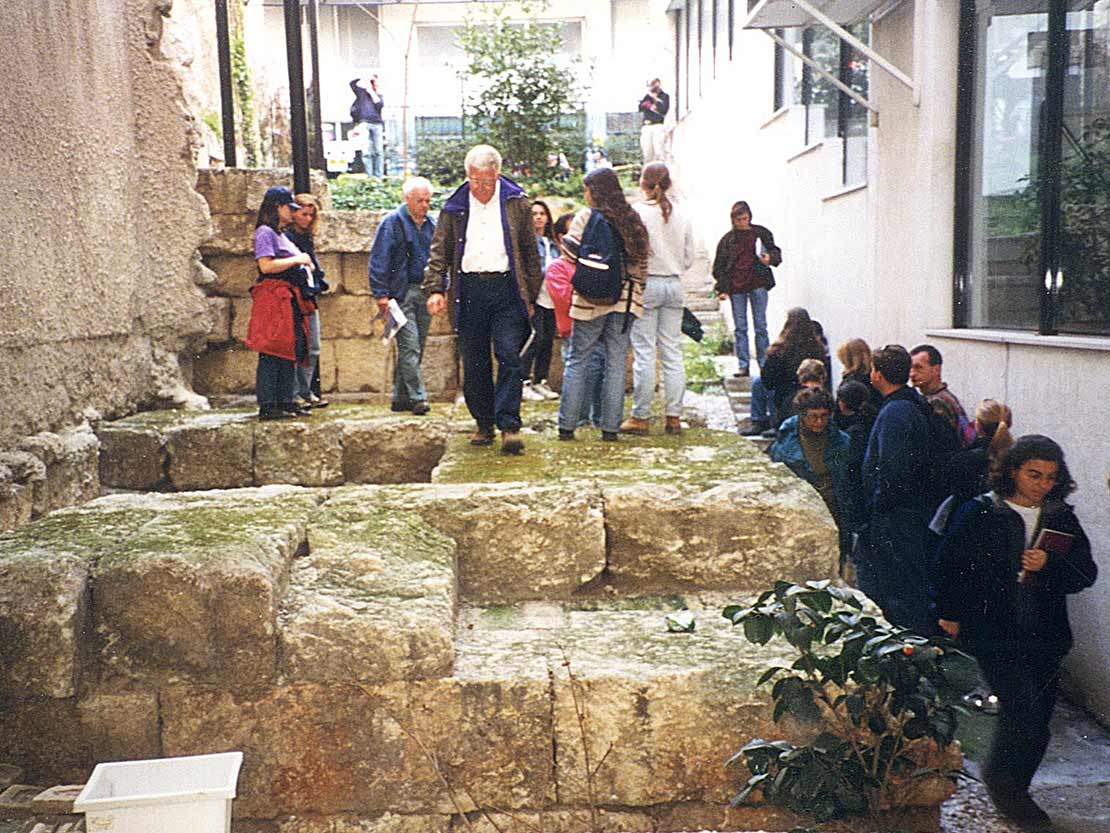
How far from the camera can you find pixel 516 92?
17406mm

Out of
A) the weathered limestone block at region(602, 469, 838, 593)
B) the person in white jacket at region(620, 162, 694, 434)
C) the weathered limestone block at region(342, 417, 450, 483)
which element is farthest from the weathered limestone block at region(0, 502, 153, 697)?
the person in white jacket at region(620, 162, 694, 434)

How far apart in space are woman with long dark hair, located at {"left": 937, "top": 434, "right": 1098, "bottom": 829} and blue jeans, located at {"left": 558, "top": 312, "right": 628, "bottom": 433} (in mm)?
2617

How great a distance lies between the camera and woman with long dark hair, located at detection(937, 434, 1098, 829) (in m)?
3.85

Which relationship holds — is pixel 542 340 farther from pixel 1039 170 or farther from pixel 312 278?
pixel 1039 170

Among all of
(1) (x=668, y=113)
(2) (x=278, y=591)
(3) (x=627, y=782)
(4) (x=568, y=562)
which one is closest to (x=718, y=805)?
(3) (x=627, y=782)

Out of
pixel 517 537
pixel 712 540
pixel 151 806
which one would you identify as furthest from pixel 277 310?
pixel 151 806

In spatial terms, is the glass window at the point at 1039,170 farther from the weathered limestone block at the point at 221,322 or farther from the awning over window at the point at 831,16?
the weathered limestone block at the point at 221,322

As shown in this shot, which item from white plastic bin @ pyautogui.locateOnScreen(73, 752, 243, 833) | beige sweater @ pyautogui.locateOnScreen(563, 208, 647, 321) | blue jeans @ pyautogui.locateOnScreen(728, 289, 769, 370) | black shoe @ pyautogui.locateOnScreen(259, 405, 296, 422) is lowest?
white plastic bin @ pyautogui.locateOnScreen(73, 752, 243, 833)

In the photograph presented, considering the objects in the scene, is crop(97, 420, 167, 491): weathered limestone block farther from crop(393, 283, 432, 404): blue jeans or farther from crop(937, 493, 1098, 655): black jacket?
crop(937, 493, 1098, 655): black jacket

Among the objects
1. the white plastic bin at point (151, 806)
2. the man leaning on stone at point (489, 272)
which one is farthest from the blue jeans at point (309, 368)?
the white plastic bin at point (151, 806)

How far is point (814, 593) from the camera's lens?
11.0ft

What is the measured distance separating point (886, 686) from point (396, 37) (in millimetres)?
24428

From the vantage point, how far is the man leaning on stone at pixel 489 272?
6.04 meters

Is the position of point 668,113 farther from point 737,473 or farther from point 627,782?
point 627,782
